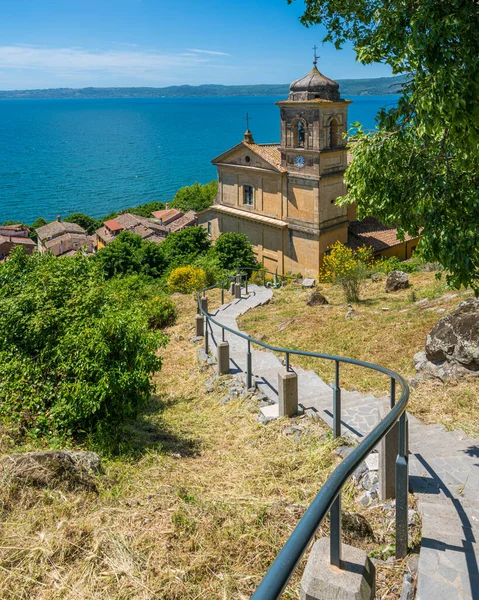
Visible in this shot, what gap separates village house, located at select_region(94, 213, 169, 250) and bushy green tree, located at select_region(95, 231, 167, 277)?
2516cm

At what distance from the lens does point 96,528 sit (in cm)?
439

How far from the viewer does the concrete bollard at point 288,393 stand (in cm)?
746

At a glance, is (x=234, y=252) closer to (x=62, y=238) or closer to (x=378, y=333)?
(x=378, y=333)

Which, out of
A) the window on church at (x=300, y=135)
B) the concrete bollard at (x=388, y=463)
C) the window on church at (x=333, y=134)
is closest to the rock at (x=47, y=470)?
the concrete bollard at (x=388, y=463)

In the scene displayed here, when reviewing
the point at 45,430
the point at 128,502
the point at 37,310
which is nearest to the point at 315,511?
the point at 128,502

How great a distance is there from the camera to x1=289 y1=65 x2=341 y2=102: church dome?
107ft

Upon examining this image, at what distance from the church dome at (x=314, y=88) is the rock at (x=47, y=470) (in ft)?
100

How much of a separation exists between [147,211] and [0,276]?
3121 inches

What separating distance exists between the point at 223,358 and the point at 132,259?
86.6ft

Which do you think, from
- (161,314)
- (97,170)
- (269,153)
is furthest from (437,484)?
(97,170)

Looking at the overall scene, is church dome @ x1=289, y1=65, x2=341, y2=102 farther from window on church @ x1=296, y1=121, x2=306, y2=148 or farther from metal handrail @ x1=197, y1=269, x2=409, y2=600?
metal handrail @ x1=197, y1=269, x2=409, y2=600

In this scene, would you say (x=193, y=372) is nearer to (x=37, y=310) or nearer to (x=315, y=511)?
(x=37, y=310)

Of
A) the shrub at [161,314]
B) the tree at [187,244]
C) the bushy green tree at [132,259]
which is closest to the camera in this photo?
the shrub at [161,314]

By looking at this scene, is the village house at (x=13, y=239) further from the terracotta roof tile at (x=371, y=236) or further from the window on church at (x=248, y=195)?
the terracotta roof tile at (x=371, y=236)
